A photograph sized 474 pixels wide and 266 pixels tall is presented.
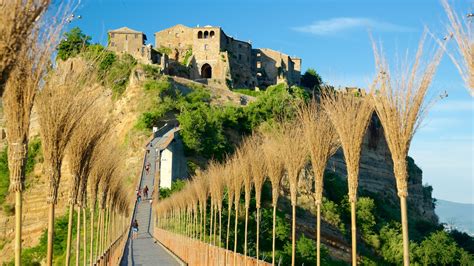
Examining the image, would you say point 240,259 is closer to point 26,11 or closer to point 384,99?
point 384,99

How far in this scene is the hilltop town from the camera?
2886 inches

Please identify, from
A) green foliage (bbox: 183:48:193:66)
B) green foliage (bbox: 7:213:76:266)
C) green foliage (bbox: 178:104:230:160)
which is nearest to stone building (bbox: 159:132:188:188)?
green foliage (bbox: 178:104:230:160)

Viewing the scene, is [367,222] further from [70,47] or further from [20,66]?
[20,66]

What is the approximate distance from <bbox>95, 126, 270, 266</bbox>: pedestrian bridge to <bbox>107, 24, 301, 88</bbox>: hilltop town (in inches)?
835

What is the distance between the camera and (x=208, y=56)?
77.4 m

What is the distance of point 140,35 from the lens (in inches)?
2965

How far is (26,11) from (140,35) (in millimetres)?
71354

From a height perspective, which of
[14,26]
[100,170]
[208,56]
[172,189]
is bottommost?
[172,189]

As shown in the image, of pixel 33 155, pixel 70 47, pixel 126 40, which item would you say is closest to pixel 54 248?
pixel 33 155

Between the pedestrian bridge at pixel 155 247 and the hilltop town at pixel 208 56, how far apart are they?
21.2 m

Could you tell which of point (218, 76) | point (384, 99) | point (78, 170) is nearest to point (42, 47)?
point (384, 99)

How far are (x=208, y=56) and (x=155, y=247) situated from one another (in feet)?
167

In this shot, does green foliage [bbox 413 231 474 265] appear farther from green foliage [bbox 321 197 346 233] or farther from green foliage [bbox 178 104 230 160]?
green foliage [bbox 178 104 230 160]

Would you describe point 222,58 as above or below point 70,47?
above
